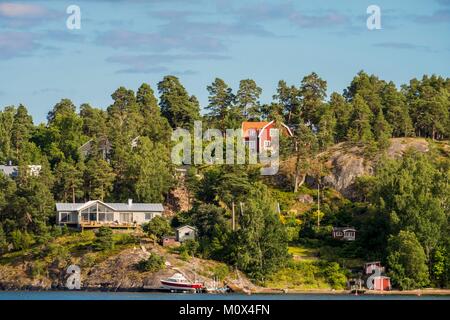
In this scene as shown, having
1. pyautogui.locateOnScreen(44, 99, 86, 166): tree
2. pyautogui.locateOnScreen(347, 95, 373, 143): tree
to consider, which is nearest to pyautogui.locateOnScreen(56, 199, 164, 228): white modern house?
pyautogui.locateOnScreen(44, 99, 86, 166): tree

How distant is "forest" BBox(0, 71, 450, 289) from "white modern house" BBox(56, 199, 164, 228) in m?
0.85

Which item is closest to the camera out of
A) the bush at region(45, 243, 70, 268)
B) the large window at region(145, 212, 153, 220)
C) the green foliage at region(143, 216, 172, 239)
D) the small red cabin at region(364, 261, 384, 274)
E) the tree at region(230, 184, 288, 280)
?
the small red cabin at region(364, 261, 384, 274)

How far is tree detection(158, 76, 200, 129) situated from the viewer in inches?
2544

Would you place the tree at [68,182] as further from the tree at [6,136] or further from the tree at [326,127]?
the tree at [326,127]

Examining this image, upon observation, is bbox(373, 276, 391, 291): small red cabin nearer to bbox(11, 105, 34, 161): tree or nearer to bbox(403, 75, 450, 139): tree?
bbox(403, 75, 450, 139): tree

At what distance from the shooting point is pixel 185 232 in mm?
47906

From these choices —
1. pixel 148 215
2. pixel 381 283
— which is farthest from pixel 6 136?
pixel 381 283

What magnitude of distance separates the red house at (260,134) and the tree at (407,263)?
1624 cm

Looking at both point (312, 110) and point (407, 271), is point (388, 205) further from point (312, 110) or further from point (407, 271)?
point (312, 110)

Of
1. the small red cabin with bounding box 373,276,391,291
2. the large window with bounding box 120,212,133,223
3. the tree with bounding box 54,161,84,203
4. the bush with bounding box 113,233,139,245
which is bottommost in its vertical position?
the small red cabin with bounding box 373,276,391,291

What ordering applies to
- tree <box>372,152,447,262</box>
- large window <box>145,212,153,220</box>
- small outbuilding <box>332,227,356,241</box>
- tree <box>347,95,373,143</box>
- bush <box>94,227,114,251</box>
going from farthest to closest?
tree <box>347,95,373,143</box> < large window <box>145,212,153,220</box> < small outbuilding <box>332,227,356,241</box> < bush <box>94,227,114,251</box> < tree <box>372,152,447,262</box>

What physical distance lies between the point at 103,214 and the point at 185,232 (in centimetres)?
571

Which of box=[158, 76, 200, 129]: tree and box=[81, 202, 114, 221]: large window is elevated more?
box=[158, 76, 200, 129]: tree

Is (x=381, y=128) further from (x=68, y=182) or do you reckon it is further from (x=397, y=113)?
(x=68, y=182)
